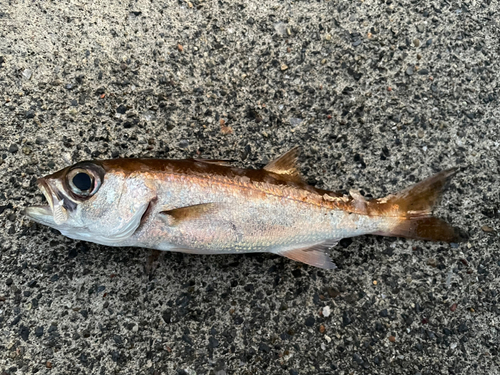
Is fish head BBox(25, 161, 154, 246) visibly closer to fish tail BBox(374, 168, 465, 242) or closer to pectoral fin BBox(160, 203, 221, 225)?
pectoral fin BBox(160, 203, 221, 225)

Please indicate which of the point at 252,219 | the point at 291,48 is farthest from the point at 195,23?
the point at 252,219

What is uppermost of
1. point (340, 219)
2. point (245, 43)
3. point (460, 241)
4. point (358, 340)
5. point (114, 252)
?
point (245, 43)

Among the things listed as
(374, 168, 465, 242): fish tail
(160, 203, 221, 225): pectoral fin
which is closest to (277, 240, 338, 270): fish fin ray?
(374, 168, 465, 242): fish tail

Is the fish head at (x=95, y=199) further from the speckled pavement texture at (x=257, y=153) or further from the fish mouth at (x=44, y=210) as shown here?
the speckled pavement texture at (x=257, y=153)

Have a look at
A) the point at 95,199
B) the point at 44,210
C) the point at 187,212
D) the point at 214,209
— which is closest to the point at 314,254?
the point at 214,209

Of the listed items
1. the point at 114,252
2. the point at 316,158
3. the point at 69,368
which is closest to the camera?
the point at 69,368

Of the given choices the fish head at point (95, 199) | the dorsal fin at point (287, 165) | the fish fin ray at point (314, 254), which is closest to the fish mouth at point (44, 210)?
the fish head at point (95, 199)

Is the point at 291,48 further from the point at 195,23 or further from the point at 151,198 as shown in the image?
the point at 151,198
